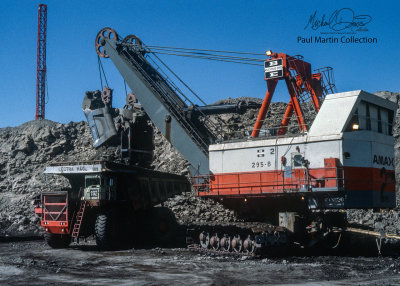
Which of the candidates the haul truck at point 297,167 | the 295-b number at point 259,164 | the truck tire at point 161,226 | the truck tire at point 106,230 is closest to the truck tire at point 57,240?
the truck tire at point 106,230

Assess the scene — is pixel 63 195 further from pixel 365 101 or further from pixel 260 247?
pixel 365 101

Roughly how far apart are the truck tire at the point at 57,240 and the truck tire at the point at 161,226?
3.85 meters

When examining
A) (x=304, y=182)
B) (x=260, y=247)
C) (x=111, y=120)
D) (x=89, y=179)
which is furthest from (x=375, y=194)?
(x=111, y=120)

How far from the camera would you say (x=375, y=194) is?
16781mm

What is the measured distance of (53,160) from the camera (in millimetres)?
44125

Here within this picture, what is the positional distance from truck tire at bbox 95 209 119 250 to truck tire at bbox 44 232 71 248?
2.50 metres

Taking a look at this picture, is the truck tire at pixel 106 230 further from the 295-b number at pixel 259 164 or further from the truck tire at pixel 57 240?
the 295-b number at pixel 259 164

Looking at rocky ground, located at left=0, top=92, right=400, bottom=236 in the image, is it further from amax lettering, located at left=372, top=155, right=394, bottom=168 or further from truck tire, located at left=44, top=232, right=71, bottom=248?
truck tire, located at left=44, top=232, right=71, bottom=248

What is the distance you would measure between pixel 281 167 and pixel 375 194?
337 cm

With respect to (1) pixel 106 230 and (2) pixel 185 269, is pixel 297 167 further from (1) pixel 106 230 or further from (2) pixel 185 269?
(1) pixel 106 230

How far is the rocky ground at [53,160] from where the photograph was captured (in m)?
28.0

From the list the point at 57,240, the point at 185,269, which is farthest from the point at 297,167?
the point at 57,240

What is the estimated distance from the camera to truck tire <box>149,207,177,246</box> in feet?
74.3

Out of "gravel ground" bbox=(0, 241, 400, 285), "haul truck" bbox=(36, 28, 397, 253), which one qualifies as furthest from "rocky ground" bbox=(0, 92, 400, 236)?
"gravel ground" bbox=(0, 241, 400, 285)
